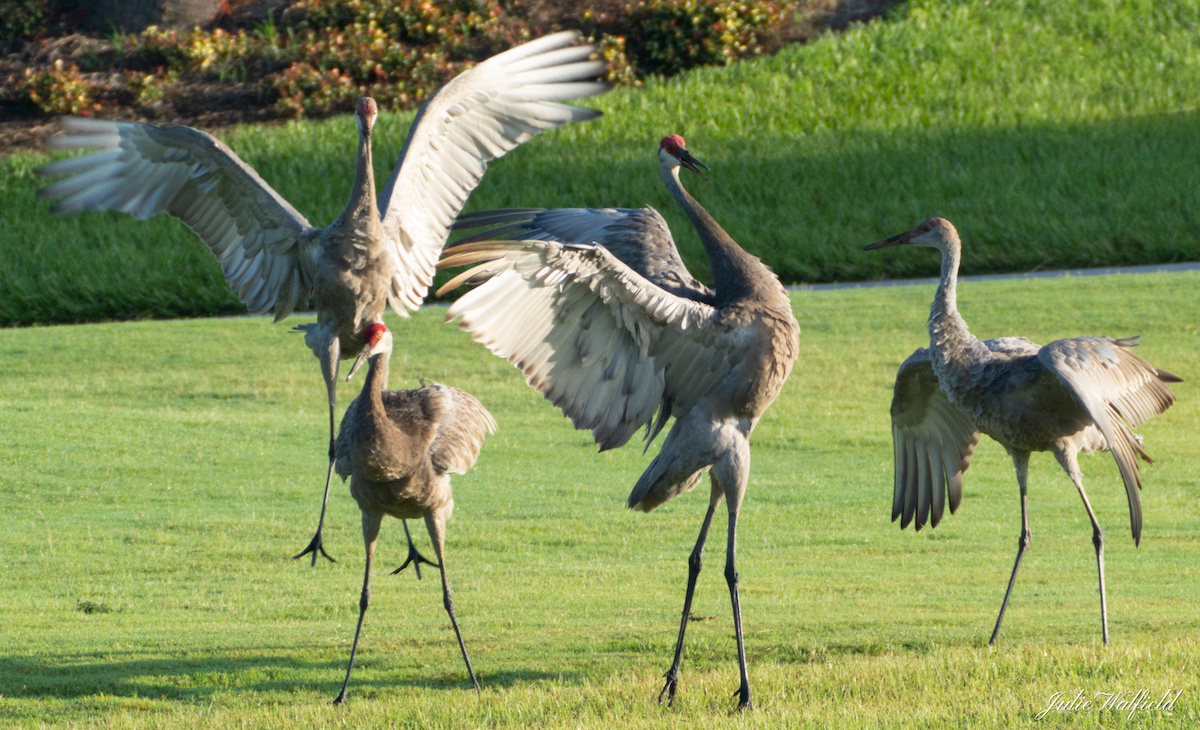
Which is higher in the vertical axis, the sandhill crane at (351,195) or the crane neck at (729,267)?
the crane neck at (729,267)

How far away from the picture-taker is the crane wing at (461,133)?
8.55 meters

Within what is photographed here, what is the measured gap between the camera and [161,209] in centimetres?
844

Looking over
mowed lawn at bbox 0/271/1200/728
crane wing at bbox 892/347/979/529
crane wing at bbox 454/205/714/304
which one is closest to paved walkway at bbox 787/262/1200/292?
mowed lawn at bbox 0/271/1200/728

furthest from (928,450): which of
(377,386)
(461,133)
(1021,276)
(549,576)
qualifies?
(1021,276)

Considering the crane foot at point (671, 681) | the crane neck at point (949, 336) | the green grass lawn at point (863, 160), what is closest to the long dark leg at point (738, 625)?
the crane foot at point (671, 681)

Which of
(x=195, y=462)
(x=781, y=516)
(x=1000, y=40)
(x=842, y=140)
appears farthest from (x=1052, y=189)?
(x=195, y=462)

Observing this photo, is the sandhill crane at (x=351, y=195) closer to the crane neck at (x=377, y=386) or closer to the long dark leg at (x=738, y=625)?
the crane neck at (x=377, y=386)

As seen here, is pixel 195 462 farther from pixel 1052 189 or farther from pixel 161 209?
pixel 1052 189

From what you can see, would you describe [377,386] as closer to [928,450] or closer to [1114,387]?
[928,450]

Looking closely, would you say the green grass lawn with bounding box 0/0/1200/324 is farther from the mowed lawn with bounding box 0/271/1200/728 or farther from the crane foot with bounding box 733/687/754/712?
the crane foot with bounding box 733/687/754/712

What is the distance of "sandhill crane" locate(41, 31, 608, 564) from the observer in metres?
8.03

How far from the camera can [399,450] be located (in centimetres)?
670

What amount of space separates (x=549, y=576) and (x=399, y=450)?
2252 millimetres
